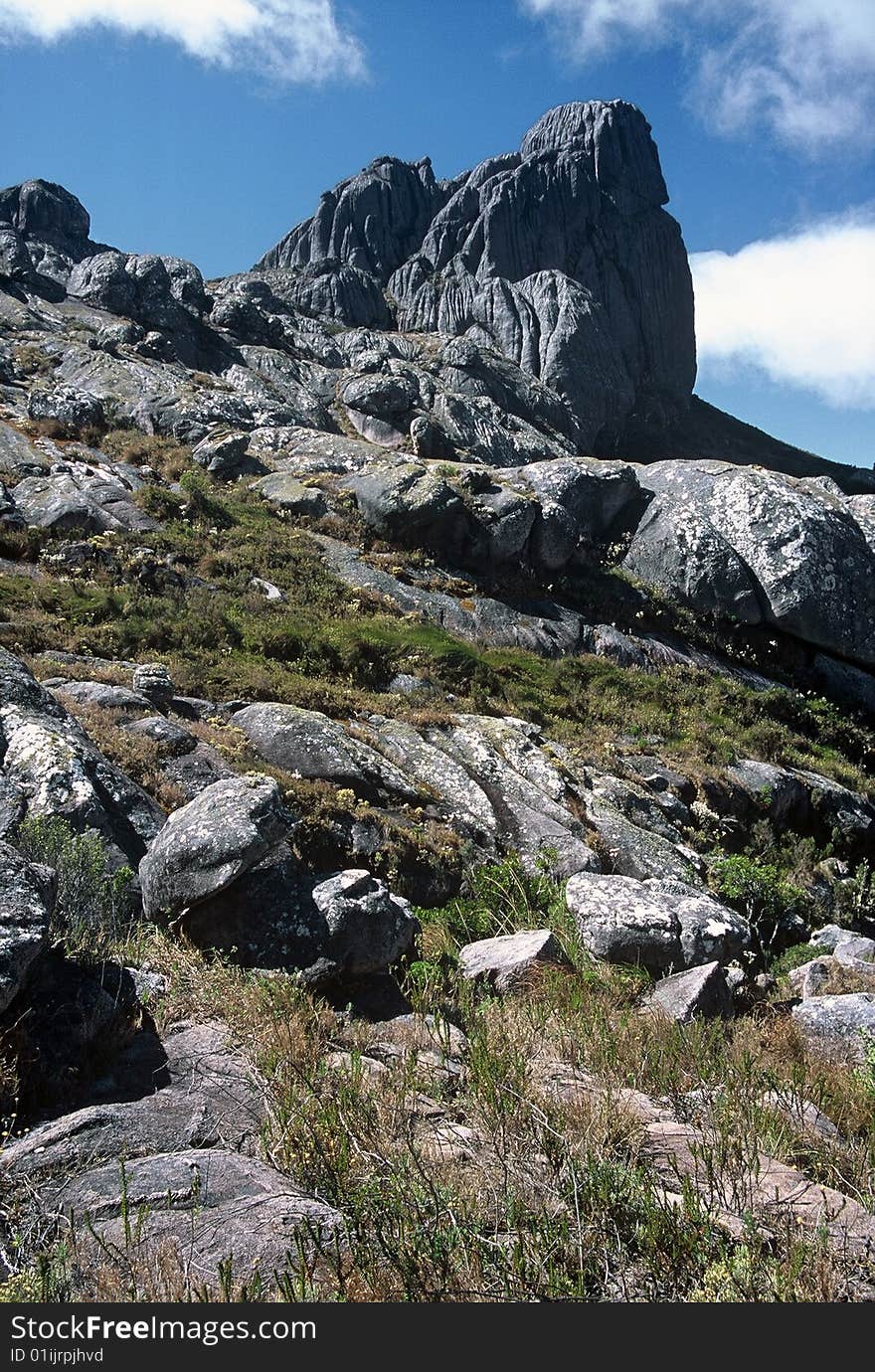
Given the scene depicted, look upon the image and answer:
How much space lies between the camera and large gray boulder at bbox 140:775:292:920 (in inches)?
273

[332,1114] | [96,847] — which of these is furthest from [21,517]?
[332,1114]

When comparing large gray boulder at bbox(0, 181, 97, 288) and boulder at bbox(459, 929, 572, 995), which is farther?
large gray boulder at bbox(0, 181, 97, 288)

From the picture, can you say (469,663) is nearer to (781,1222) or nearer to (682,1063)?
(682,1063)

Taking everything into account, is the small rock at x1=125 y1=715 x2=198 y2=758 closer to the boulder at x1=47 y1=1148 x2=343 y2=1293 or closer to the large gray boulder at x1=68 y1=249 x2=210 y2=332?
the boulder at x1=47 y1=1148 x2=343 y2=1293

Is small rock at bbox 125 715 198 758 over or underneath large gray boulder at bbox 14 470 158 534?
underneath

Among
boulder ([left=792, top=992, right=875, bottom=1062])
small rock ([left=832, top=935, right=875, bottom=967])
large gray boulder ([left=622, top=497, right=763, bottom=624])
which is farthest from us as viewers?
large gray boulder ([left=622, top=497, right=763, bottom=624])

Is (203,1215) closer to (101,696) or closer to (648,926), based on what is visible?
(648,926)

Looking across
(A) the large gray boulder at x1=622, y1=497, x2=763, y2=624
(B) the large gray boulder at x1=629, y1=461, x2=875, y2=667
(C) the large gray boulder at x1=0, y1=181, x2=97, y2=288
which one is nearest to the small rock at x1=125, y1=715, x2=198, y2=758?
(A) the large gray boulder at x1=622, y1=497, x2=763, y2=624

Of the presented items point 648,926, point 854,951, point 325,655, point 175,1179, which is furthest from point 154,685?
point 854,951

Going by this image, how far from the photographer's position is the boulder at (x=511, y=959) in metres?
6.62

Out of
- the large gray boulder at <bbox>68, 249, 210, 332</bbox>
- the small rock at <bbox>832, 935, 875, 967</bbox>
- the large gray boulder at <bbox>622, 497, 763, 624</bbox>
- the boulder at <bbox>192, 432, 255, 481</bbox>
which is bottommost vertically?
the small rock at <bbox>832, 935, 875, 967</bbox>

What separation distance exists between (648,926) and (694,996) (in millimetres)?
1391

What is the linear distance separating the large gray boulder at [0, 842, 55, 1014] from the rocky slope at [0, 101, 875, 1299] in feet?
0.09

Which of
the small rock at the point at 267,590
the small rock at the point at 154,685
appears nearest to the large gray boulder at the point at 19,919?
the small rock at the point at 154,685
